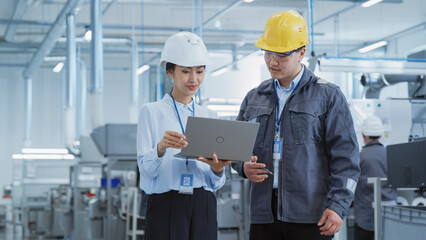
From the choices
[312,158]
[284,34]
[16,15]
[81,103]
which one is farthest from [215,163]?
[16,15]

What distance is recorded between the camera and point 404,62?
5.34 m

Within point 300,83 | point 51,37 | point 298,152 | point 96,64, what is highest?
point 51,37

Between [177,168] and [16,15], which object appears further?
[16,15]

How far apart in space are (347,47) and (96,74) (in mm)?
8686

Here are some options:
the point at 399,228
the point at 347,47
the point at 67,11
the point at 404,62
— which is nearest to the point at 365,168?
the point at 404,62

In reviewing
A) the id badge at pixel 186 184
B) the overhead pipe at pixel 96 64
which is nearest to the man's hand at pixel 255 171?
the id badge at pixel 186 184

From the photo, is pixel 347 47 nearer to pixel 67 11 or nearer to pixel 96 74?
pixel 67 11

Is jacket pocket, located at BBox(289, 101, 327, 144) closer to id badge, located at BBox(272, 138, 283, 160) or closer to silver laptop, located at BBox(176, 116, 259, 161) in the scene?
id badge, located at BBox(272, 138, 283, 160)

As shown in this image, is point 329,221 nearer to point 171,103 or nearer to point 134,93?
point 171,103

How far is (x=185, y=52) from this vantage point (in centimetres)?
220

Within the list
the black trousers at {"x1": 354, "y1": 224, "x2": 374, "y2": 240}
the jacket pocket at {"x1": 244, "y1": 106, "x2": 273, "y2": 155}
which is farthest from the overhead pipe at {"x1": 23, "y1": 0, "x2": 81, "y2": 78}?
the jacket pocket at {"x1": 244, "y1": 106, "x2": 273, "y2": 155}

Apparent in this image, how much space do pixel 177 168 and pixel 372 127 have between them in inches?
142

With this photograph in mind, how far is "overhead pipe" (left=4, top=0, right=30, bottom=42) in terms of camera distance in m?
11.6

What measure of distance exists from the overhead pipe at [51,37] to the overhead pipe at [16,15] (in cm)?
68
